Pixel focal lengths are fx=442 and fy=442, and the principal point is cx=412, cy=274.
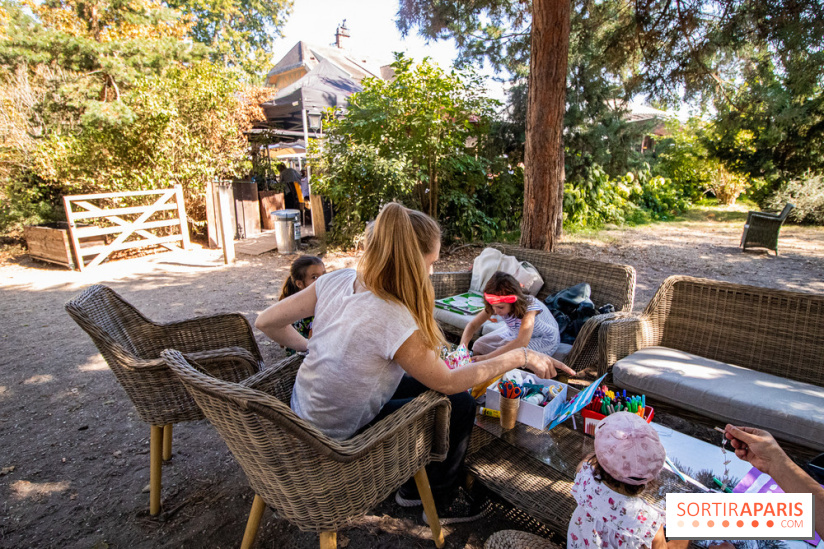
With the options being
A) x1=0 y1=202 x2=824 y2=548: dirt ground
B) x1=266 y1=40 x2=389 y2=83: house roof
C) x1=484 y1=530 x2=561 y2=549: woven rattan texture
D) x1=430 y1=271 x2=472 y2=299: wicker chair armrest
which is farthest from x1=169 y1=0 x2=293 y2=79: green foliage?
x1=484 y1=530 x2=561 y2=549: woven rattan texture

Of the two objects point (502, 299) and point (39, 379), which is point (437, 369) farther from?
point (39, 379)

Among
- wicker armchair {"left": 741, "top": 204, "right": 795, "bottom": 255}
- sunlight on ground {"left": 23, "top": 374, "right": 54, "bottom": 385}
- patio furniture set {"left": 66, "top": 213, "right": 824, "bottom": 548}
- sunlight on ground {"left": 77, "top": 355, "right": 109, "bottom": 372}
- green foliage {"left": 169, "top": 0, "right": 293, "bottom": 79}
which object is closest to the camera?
patio furniture set {"left": 66, "top": 213, "right": 824, "bottom": 548}

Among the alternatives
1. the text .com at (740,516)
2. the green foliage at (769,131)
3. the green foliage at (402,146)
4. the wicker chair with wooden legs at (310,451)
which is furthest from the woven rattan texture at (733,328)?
the green foliage at (402,146)

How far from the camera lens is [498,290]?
2930 mm

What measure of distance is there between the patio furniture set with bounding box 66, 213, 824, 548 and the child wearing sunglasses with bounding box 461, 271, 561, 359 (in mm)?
232

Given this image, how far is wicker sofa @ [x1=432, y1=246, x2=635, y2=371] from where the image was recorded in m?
3.02

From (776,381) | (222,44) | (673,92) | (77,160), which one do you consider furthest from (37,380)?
(222,44)

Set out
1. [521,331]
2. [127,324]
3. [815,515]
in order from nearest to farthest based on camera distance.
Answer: [815,515] < [127,324] < [521,331]

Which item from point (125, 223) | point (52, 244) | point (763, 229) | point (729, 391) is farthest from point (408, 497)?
point (763, 229)

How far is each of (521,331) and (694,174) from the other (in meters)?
15.3

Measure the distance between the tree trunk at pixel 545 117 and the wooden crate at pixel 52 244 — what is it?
7.28 m

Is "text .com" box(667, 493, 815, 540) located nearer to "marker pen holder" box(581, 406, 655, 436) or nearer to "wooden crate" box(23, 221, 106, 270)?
"marker pen holder" box(581, 406, 655, 436)

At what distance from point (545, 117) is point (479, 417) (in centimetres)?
383

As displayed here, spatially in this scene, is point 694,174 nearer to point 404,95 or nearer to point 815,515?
point 404,95
